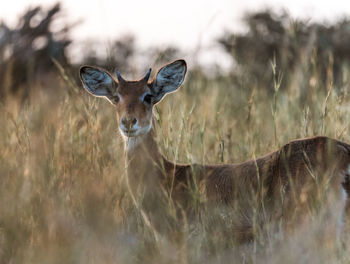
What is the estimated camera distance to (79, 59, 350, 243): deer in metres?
3.72

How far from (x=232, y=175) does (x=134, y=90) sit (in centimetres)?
119

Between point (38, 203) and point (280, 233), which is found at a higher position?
point (38, 203)

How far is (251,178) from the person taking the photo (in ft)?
13.7

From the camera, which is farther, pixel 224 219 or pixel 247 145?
pixel 247 145

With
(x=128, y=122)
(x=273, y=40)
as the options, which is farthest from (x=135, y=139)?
(x=273, y=40)

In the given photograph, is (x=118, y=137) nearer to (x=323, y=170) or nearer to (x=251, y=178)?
(x=251, y=178)

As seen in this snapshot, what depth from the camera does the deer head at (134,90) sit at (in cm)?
470

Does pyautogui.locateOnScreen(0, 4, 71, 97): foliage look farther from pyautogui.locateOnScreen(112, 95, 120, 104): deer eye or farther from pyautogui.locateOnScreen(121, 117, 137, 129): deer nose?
pyautogui.locateOnScreen(121, 117, 137, 129): deer nose

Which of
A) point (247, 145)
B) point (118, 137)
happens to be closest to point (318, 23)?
point (247, 145)

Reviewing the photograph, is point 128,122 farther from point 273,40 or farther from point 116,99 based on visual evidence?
point 273,40

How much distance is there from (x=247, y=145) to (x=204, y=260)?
2.26 metres

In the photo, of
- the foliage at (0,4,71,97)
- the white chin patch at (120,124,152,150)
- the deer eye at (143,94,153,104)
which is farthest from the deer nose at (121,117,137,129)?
the foliage at (0,4,71,97)

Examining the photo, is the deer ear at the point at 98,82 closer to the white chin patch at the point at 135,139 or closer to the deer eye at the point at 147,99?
the deer eye at the point at 147,99

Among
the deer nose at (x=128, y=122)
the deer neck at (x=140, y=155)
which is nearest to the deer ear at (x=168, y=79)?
the deer neck at (x=140, y=155)
